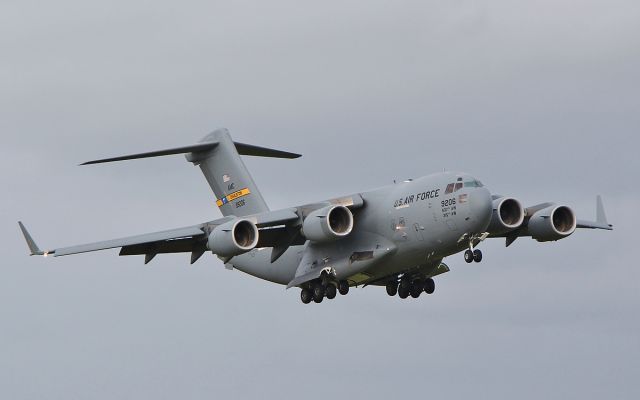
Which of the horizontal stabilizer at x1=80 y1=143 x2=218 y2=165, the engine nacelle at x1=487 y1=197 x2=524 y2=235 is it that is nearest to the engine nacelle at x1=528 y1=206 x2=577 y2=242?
the engine nacelle at x1=487 y1=197 x2=524 y2=235

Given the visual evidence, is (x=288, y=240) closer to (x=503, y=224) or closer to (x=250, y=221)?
(x=250, y=221)

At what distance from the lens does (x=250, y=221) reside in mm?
32938

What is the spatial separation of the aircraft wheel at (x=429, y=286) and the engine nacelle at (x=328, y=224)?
2.88 m

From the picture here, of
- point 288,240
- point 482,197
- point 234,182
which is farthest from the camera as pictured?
point 234,182

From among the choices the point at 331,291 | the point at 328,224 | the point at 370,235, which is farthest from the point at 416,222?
the point at 331,291

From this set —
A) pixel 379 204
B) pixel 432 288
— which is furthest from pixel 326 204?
pixel 432 288

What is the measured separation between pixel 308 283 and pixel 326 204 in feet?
6.34

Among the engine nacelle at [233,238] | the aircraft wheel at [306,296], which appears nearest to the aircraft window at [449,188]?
the engine nacelle at [233,238]

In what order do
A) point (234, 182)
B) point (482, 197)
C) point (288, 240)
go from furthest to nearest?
point (234, 182)
point (288, 240)
point (482, 197)

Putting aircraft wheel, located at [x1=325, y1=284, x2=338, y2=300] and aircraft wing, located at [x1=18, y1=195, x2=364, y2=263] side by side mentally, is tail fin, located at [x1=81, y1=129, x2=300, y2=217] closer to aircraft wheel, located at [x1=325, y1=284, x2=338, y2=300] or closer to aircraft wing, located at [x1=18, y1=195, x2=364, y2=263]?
aircraft wing, located at [x1=18, y1=195, x2=364, y2=263]

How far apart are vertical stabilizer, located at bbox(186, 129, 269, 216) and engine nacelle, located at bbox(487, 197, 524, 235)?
6186mm

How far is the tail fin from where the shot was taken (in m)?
37.8

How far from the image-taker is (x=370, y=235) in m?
34.2

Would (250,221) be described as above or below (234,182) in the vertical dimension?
below
